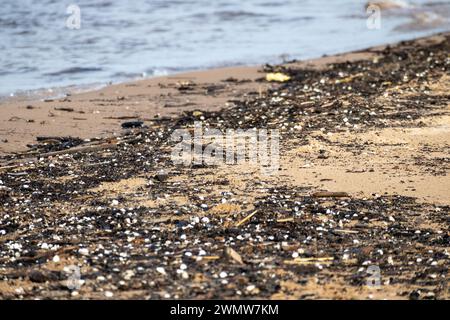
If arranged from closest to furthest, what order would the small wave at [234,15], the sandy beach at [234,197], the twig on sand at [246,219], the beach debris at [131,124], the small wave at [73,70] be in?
1. the sandy beach at [234,197]
2. the twig on sand at [246,219]
3. the beach debris at [131,124]
4. the small wave at [73,70]
5. the small wave at [234,15]

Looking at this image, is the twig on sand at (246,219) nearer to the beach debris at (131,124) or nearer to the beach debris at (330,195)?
the beach debris at (330,195)

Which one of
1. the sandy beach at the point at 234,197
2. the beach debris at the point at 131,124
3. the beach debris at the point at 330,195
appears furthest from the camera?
the beach debris at the point at 131,124

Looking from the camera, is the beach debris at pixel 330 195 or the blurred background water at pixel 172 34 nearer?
the beach debris at pixel 330 195

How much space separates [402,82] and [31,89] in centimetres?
Answer: 529

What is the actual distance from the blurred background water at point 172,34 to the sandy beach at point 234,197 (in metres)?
2.22

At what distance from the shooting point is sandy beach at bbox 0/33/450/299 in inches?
214

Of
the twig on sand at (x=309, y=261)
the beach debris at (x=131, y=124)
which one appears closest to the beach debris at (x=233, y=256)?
the twig on sand at (x=309, y=261)

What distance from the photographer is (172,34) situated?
16.5m

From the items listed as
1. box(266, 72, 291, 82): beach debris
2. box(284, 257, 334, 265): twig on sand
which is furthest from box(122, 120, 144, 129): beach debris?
box(284, 257, 334, 265): twig on sand

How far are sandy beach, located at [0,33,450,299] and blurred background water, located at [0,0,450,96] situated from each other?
7.29ft

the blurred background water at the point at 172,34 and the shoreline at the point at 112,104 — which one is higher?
the blurred background water at the point at 172,34

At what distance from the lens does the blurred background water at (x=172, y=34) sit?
1355 cm

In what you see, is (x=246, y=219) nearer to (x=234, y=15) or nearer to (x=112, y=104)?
Answer: (x=112, y=104)
